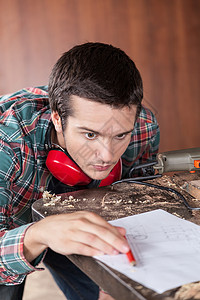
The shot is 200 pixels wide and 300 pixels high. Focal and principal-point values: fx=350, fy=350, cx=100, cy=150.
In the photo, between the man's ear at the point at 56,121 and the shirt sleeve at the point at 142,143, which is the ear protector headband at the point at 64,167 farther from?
the shirt sleeve at the point at 142,143

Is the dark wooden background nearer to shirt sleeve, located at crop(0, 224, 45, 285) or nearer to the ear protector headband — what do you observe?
the ear protector headband

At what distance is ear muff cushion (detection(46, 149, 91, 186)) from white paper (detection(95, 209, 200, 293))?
352mm

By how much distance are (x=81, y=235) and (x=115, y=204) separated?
0.28m

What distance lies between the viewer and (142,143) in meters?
1.56

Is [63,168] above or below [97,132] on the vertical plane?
below

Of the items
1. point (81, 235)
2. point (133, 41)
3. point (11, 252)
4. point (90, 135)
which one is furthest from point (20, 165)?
point (133, 41)

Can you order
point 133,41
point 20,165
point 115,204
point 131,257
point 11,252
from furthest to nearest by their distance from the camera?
point 133,41, point 20,165, point 115,204, point 11,252, point 131,257

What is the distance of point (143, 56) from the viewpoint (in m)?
2.96

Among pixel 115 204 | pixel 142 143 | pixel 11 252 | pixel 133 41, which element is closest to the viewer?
pixel 11 252

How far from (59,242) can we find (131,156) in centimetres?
86

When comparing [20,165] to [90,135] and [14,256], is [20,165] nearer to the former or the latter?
[90,135]

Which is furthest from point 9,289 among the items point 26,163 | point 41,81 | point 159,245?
point 41,81

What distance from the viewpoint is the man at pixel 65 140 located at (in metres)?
0.84

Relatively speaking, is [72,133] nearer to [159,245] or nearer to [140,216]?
[140,216]
